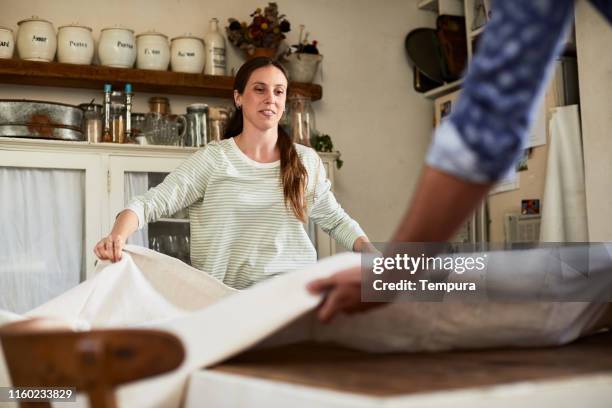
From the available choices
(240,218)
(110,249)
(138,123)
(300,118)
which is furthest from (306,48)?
(110,249)

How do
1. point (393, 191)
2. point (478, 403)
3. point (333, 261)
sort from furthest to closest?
point (393, 191)
point (333, 261)
point (478, 403)

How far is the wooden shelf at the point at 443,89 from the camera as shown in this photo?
12.9ft

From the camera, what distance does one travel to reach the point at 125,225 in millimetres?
1924

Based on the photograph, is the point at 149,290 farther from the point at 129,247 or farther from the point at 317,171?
the point at 317,171

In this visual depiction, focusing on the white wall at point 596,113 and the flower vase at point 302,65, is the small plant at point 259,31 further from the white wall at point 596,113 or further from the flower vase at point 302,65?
the white wall at point 596,113

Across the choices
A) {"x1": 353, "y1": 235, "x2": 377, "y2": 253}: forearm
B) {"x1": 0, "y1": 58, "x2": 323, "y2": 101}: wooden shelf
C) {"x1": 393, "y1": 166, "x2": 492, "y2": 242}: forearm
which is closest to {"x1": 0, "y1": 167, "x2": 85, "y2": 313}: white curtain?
{"x1": 0, "y1": 58, "x2": 323, "y2": 101}: wooden shelf

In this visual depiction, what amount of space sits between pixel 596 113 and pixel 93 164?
2020mm

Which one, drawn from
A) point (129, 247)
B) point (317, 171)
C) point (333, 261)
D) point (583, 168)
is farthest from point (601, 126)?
point (333, 261)

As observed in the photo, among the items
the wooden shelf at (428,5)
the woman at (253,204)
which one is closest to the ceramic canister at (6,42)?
the woman at (253,204)

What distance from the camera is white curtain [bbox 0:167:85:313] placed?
3.04m

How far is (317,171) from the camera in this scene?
2.49 metres

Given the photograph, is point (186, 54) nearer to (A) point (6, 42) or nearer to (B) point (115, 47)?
(B) point (115, 47)

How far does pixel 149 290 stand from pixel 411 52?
295 centimetres

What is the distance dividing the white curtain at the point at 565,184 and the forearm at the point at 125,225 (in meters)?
1.72
